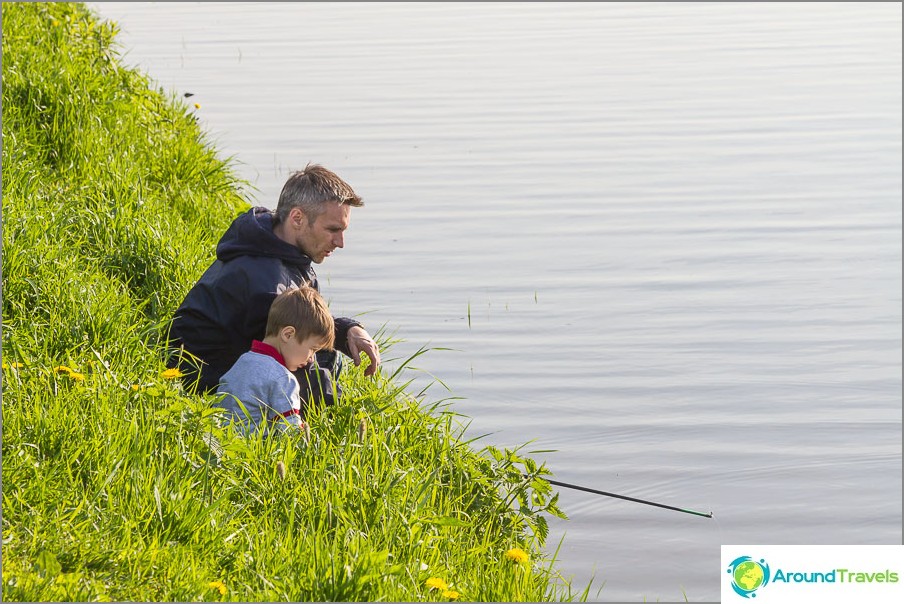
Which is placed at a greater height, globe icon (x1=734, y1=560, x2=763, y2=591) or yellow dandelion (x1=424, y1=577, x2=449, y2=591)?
globe icon (x1=734, y1=560, x2=763, y2=591)

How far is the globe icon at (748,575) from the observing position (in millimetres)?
4102

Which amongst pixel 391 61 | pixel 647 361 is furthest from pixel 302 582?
pixel 391 61

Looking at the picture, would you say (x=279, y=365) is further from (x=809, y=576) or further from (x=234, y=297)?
(x=809, y=576)

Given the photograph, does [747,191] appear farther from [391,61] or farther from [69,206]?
[391,61]

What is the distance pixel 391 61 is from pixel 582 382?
1043 centimetres

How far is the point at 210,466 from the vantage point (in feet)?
13.2

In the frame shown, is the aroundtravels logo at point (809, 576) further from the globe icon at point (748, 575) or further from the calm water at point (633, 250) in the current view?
the calm water at point (633, 250)

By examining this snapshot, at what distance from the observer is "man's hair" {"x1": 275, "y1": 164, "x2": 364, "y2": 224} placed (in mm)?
5109

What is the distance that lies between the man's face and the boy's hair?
46 centimetres

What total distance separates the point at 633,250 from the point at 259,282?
4.51m

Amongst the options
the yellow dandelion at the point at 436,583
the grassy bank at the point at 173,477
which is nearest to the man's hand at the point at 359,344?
the grassy bank at the point at 173,477

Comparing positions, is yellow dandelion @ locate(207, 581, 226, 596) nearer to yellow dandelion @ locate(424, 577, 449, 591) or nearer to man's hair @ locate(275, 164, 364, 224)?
yellow dandelion @ locate(424, 577, 449, 591)

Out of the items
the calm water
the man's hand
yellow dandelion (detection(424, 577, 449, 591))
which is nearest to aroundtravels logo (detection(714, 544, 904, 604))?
the calm water

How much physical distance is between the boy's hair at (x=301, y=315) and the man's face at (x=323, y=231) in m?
0.46
